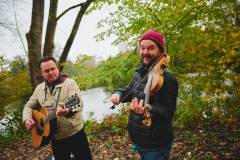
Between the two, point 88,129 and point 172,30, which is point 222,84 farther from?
point 88,129

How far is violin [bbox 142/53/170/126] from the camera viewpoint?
2.06 meters

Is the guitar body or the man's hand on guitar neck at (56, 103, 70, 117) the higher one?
the man's hand on guitar neck at (56, 103, 70, 117)

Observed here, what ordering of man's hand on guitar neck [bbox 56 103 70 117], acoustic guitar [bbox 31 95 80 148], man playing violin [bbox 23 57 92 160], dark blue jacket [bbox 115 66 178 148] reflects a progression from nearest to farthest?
dark blue jacket [bbox 115 66 178 148] → man's hand on guitar neck [bbox 56 103 70 117] → acoustic guitar [bbox 31 95 80 148] → man playing violin [bbox 23 57 92 160]

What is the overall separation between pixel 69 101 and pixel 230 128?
3.92 meters

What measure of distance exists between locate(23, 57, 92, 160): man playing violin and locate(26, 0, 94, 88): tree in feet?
18.5

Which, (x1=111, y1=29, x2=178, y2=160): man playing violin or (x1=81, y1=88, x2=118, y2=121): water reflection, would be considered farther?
(x1=81, y1=88, x2=118, y2=121): water reflection

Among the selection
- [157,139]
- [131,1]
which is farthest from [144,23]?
[157,139]

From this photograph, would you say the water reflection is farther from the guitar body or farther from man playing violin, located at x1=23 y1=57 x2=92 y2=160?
man playing violin, located at x1=23 y1=57 x2=92 y2=160

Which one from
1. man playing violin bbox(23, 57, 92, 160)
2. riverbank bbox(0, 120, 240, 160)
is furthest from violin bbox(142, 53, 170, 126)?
riverbank bbox(0, 120, 240, 160)

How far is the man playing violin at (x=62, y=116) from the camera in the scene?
3352 millimetres

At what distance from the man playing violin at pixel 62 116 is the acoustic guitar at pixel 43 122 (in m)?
0.06

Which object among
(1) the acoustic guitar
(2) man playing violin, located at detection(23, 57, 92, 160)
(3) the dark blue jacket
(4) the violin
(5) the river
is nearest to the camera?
(4) the violin

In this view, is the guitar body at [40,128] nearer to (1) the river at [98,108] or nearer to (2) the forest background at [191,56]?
(1) the river at [98,108]

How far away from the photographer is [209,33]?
5109 millimetres
